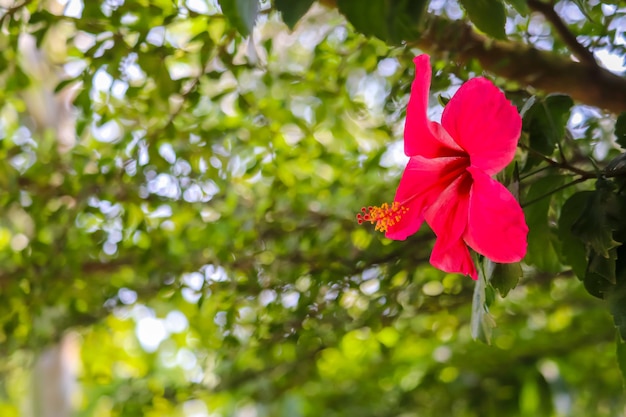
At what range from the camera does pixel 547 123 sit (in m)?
0.55

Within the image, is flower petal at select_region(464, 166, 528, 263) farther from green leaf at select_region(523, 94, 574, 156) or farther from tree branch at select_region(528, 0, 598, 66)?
tree branch at select_region(528, 0, 598, 66)

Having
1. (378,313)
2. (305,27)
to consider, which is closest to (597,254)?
(378,313)

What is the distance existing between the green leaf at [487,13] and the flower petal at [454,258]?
124 mm

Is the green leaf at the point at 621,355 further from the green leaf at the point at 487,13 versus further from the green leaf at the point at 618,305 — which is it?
the green leaf at the point at 487,13

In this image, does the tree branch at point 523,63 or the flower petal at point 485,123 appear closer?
the flower petal at point 485,123

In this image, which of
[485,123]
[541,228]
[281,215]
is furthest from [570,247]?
[281,215]

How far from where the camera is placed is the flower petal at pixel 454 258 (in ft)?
1.59

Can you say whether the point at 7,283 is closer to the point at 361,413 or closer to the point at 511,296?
the point at 361,413

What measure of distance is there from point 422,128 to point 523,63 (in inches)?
9.4

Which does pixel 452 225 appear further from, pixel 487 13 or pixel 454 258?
pixel 487 13

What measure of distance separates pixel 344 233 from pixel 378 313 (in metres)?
0.15

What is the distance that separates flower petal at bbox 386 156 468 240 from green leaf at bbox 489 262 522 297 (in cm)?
6

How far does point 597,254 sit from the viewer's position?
48 centimetres

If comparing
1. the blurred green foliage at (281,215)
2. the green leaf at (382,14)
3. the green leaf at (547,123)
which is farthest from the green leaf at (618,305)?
the green leaf at (382,14)
